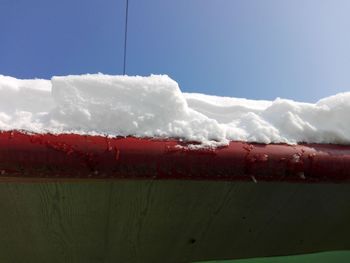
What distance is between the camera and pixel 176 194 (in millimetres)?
1589

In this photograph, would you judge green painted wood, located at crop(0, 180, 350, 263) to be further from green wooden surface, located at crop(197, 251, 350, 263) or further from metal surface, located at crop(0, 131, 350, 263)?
green wooden surface, located at crop(197, 251, 350, 263)

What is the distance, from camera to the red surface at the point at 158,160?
3.38ft

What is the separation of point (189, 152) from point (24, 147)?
45cm

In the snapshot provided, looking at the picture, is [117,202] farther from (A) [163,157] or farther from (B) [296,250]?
(B) [296,250]

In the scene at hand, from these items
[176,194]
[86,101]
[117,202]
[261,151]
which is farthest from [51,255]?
[261,151]

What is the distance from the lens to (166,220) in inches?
72.7

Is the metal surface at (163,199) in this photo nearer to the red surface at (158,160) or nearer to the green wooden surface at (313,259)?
the red surface at (158,160)

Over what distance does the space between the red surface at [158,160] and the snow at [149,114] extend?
0.05 meters

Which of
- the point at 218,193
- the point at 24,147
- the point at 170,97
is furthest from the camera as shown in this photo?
the point at 218,193

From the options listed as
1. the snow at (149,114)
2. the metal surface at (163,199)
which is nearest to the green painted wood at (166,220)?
the metal surface at (163,199)

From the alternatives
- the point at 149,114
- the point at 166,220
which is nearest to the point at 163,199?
the point at 166,220

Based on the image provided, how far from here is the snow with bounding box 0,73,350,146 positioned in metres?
1.16

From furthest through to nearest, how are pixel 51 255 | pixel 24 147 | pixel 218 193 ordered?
pixel 51 255 < pixel 218 193 < pixel 24 147

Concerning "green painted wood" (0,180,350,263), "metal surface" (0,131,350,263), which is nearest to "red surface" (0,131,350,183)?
"metal surface" (0,131,350,263)
